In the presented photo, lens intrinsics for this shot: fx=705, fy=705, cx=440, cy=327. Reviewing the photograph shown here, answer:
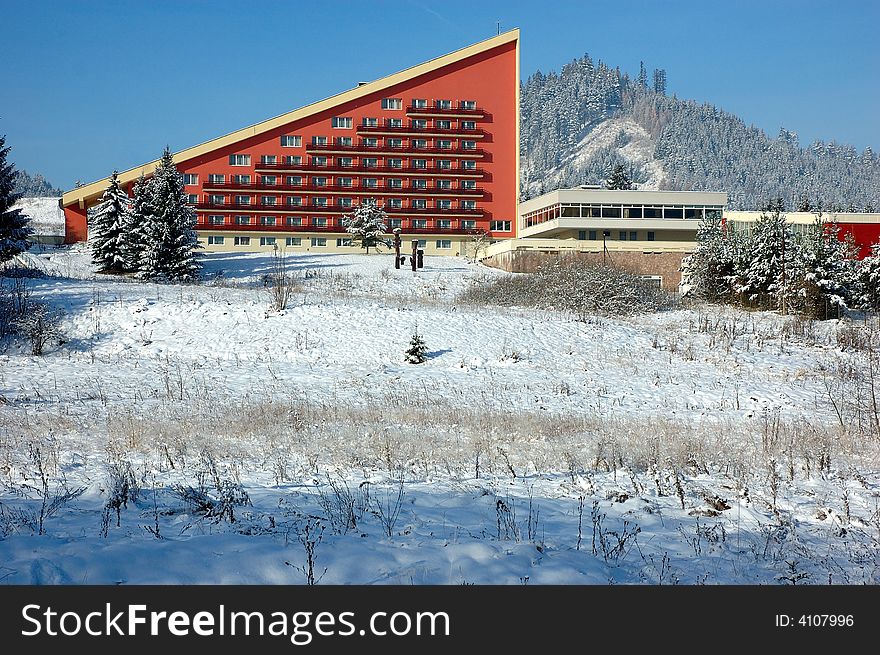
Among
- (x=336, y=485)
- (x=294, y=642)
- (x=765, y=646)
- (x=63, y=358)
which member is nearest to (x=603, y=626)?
(x=765, y=646)

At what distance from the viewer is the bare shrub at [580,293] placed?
32656mm

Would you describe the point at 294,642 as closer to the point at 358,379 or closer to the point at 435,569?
the point at 435,569

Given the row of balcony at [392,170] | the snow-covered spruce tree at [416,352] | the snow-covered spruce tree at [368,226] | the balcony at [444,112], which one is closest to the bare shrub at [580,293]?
the snow-covered spruce tree at [416,352]

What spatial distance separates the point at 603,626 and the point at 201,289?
96.5ft

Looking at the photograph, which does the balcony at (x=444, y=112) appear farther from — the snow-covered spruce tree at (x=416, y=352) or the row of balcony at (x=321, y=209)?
the snow-covered spruce tree at (x=416, y=352)

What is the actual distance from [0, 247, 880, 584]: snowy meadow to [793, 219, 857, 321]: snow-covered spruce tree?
5.66m

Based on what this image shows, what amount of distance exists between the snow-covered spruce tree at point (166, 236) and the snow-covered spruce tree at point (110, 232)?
1.93 m

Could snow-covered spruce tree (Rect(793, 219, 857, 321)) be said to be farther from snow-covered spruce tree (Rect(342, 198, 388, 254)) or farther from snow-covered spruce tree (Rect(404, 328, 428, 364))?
snow-covered spruce tree (Rect(342, 198, 388, 254))

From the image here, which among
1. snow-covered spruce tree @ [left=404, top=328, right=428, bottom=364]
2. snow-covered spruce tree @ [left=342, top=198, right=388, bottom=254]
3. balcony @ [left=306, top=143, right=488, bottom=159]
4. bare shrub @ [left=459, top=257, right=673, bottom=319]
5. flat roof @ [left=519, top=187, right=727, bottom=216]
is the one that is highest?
balcony @ [left=306, top=143, right=488, bottom=159]

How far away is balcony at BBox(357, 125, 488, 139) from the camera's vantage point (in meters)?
75.2

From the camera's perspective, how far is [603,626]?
457cm

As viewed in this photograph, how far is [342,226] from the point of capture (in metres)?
73.6

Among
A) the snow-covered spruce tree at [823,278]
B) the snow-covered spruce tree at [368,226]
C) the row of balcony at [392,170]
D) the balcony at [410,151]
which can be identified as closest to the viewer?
the snow-covered spruce tree at [823,278]

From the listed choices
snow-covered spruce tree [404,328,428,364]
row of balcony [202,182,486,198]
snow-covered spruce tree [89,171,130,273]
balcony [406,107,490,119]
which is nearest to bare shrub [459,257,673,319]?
snow-covered spruce tree [404,328,428,364]
